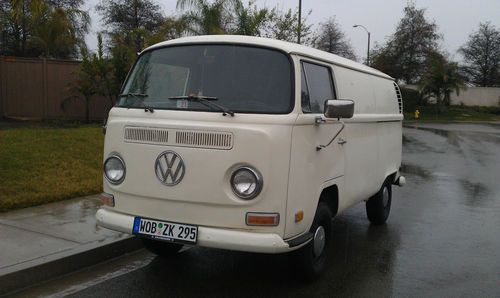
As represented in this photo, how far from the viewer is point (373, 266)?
5.50 m

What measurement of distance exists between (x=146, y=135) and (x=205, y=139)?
0.59m

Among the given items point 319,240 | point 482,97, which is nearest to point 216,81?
point 319,240

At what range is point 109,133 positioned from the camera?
4.68 meters

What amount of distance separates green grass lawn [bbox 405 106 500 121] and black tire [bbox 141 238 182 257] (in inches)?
1667

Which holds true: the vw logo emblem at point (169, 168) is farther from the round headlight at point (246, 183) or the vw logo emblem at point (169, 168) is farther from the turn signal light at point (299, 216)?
the turn signal light at point (299, 216)

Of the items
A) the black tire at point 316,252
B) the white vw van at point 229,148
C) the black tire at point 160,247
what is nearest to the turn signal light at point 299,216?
the white vw van at point 229,148

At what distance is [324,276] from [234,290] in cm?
97

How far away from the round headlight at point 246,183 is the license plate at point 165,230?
48cm

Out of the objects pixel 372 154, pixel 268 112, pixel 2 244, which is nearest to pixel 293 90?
pixel 268 112

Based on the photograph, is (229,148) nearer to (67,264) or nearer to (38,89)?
(67,264)

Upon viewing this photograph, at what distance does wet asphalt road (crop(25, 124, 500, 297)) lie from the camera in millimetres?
4711

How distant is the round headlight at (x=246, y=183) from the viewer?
402 centimetres

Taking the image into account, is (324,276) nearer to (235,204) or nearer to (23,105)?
(235,204)

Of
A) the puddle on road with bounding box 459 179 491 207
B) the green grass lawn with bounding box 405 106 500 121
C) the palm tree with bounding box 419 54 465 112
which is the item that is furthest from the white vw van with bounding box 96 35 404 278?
the palm tree with bounding box 419 54 465 112
